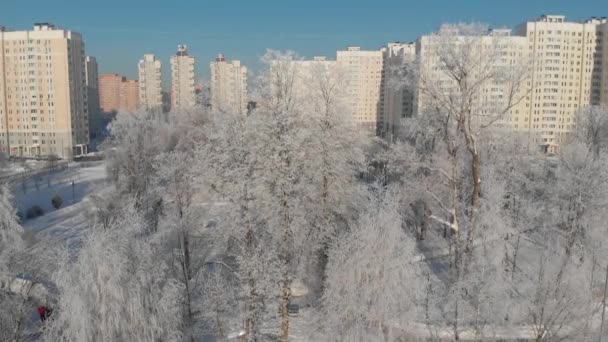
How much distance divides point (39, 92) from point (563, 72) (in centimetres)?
6518

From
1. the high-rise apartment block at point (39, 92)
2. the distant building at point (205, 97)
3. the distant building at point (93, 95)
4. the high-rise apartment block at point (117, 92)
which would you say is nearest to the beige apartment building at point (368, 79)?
the distant building at point (205, 97)

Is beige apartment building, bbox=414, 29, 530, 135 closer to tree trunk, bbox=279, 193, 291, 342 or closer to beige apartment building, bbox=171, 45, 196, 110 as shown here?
tree trunk, bbox=279, 193, 291, 342

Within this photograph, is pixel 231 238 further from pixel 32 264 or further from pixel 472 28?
pixel 472 28

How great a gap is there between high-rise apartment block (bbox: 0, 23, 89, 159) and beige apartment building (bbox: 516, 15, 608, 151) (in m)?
57.1

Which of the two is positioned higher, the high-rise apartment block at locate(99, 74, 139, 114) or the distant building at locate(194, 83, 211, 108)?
the high-rise apartment block at locate(99, 74, 139, 114)

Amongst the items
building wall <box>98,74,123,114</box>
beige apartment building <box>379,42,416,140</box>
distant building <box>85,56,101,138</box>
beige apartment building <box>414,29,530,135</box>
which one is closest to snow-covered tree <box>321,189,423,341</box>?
beige apartment building <box>414,29,530,135</box>

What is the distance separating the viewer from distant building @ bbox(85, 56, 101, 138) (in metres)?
103

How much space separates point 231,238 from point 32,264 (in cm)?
501

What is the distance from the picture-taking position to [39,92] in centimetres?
6806

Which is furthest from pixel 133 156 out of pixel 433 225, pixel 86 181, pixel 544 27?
pixel 544 27

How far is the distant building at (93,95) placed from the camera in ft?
337

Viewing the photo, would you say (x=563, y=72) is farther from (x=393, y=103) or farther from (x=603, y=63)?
(x=393, y=103)

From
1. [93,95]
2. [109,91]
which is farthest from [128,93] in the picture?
[93,95]

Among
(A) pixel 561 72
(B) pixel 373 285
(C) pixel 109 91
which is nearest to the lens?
(B) pixel 373 285
